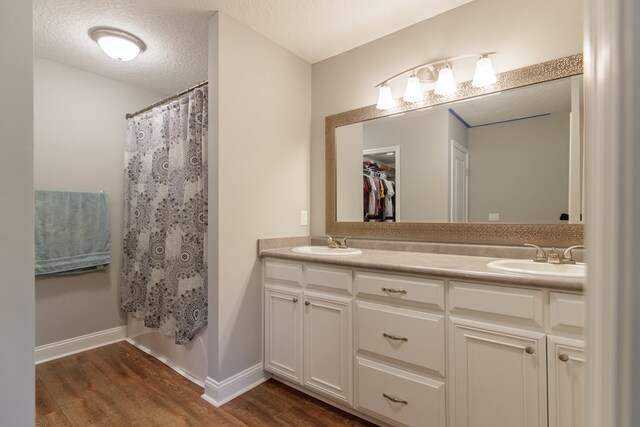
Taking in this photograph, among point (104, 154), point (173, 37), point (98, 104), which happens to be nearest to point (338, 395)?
point (173, 37)

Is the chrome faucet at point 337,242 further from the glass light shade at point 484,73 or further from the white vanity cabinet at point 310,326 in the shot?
the glass light shade at point 484,73

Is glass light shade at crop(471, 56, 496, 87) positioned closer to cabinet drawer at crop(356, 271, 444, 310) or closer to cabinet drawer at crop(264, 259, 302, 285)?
cabinet drawer at crop(356, 271, 444, 310)

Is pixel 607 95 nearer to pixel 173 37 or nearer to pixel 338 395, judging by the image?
pixel 338 395

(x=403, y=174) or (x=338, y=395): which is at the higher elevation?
(x=403, y=174)

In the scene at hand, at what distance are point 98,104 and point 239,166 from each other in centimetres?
173

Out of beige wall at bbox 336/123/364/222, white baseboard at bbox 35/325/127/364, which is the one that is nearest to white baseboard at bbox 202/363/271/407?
beige wall at bbox 336/123/364/222

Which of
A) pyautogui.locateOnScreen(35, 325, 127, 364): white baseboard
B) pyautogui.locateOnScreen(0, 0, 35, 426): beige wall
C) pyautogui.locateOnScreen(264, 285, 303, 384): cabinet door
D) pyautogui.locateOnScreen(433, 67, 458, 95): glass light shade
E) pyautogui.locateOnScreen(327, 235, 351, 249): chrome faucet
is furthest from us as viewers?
pyautogui.locateOnScreen(35, 325, 127, 364): white baseboard

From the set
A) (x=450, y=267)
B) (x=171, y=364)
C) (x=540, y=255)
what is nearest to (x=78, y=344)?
(x=171, y=364)

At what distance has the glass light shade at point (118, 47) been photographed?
2.06 m

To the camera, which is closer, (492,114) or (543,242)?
(543,242)

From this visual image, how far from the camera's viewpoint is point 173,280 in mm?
2145

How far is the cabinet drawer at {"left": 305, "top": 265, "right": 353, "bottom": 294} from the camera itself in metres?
1.69

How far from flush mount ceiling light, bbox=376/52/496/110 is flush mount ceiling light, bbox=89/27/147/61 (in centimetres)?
173

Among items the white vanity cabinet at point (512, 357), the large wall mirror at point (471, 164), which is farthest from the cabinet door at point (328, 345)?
the large wall mirror at point (471, 164)
